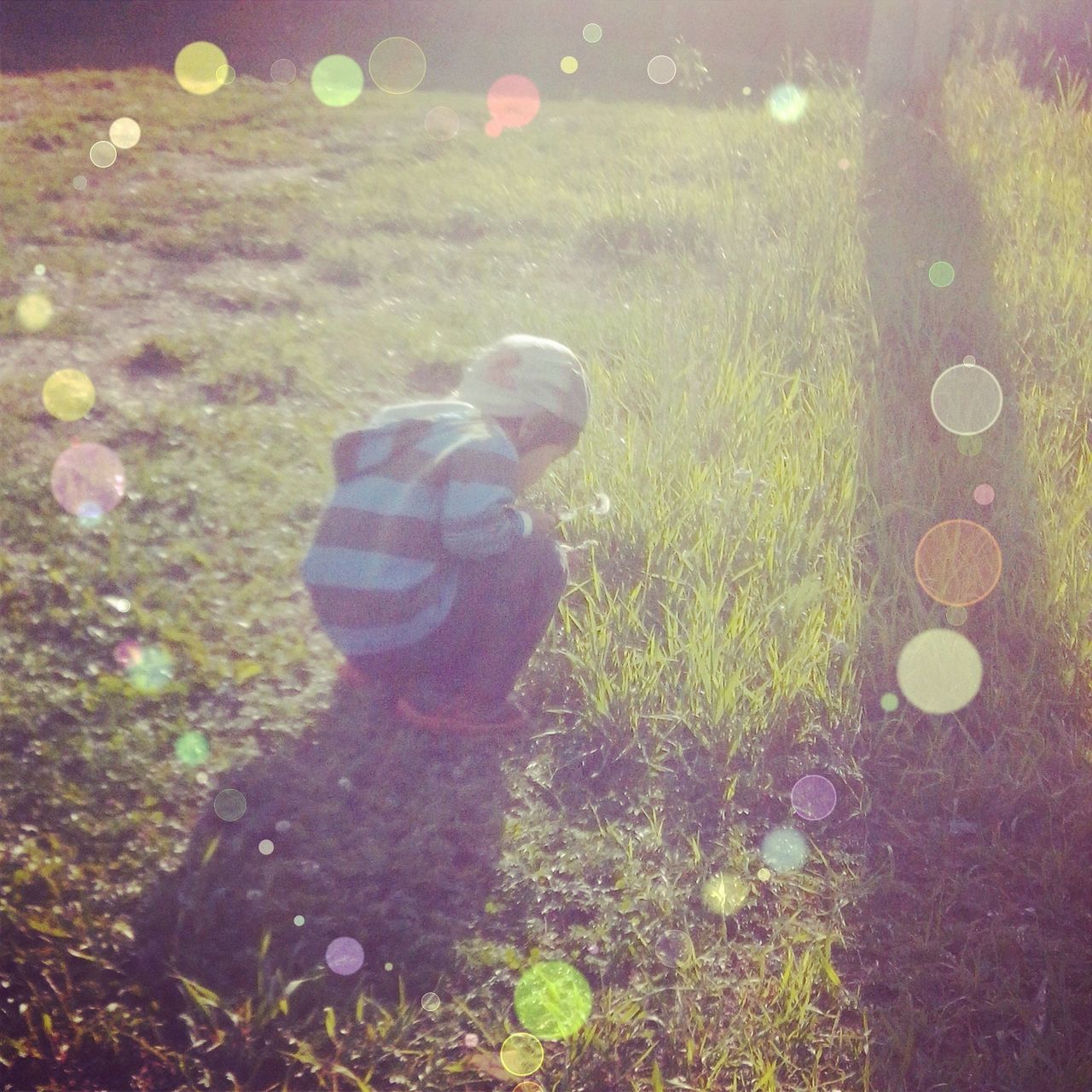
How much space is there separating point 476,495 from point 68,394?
230 centimetres

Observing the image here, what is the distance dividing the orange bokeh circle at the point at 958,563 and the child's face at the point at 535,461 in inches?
43.1

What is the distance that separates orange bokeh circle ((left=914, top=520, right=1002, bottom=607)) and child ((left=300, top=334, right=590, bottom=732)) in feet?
3.54

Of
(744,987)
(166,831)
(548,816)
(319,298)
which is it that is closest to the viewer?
(744,987)

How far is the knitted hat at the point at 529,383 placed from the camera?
2348 millimetres

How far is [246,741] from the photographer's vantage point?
2350 mm

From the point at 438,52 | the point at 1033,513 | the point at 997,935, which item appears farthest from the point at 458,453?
the point at 438,52

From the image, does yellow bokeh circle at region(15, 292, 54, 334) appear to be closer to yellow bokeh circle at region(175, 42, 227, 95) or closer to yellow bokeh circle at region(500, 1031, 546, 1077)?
yellow bokeh circle at region(500, 1031, 546, 1077)

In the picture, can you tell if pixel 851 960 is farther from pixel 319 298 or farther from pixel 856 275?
pixel 319 298

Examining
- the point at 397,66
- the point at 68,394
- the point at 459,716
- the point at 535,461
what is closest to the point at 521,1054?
the point at 459,716

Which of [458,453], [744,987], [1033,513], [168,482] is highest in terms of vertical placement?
[458,453]

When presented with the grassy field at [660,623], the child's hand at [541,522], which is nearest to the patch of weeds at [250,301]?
the grassy field at [660,623]

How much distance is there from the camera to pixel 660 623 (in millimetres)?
2697

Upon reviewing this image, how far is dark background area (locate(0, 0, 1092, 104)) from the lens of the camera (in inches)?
344

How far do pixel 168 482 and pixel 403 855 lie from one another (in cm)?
166
